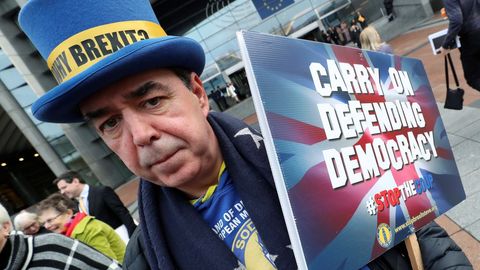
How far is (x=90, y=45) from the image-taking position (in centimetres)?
96

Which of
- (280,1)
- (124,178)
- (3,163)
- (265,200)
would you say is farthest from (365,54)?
(3,163)

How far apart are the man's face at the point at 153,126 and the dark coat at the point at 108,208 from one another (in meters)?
2.88

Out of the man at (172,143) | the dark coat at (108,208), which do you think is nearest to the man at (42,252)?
the man at (172,143)

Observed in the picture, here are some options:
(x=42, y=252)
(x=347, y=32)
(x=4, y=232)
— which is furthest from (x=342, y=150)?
(x=347, y=32)

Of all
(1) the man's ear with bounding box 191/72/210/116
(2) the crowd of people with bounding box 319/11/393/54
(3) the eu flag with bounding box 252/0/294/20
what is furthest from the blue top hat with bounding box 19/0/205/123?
(2) the crowd of people with bounding box 319/11/393/54

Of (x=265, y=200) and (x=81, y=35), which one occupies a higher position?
(x=81, y=35)

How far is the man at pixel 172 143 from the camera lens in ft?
3.02

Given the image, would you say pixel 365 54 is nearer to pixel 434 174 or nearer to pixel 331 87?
pixel 331 87

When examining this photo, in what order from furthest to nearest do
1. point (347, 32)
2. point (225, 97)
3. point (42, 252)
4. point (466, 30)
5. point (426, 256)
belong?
point (225, 97) < point (347, 32) < point (466, 30) < point (42, 252) < point (426, 256)

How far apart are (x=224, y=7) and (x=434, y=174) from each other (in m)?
19.1

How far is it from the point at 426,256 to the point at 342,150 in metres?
0.51

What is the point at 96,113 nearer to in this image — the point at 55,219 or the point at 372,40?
the point at 55,219

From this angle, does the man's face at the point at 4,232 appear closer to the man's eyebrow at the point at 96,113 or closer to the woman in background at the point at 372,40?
the man's eyebrow at the point at 96,113

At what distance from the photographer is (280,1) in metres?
13.7
